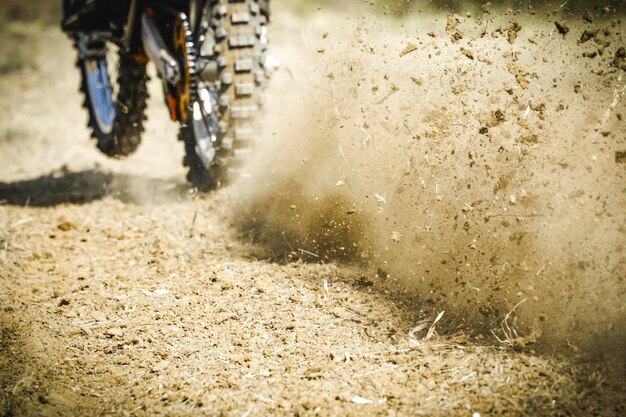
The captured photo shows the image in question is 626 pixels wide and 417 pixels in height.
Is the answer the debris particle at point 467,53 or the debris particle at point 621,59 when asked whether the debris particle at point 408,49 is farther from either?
the debris particle at point 621,59

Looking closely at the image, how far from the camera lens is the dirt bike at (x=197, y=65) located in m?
2.98

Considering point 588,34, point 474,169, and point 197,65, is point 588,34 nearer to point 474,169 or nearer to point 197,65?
point 474,169

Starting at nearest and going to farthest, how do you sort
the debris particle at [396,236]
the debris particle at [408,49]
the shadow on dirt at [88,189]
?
the debris particle at [396,236], the debris particle at [408,49], the shadow on dirt at [88,189]

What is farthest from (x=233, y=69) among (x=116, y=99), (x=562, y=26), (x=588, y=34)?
(x=588, y=34)

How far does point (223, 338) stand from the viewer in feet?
7.34

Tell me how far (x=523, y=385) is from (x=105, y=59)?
13.5 ft

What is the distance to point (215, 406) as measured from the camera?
73.5 inches

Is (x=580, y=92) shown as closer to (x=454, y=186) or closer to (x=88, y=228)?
(x=454, y=186)

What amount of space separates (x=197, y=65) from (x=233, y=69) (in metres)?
0.21

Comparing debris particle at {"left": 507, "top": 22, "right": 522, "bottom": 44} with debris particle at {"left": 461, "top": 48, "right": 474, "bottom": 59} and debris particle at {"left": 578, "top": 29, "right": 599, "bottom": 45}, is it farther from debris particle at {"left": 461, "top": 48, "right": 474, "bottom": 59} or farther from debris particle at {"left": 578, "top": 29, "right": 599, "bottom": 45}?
debris particle at {"left": 578, "top": 29, "right": 599, "bottom": 45}

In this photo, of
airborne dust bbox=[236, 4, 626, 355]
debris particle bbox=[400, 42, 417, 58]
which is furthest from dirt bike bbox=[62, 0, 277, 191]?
debris particle bbox=[400, 42, 417, 58]

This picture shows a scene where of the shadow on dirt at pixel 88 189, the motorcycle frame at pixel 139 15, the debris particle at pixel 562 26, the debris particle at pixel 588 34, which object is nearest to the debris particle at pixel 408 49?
the debris particle at pixel 562 26

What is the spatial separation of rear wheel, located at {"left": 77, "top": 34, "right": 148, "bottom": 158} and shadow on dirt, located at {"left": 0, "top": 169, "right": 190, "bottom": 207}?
29 centimetres

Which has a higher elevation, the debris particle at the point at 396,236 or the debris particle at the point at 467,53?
the debris particle at the point at 467,53
